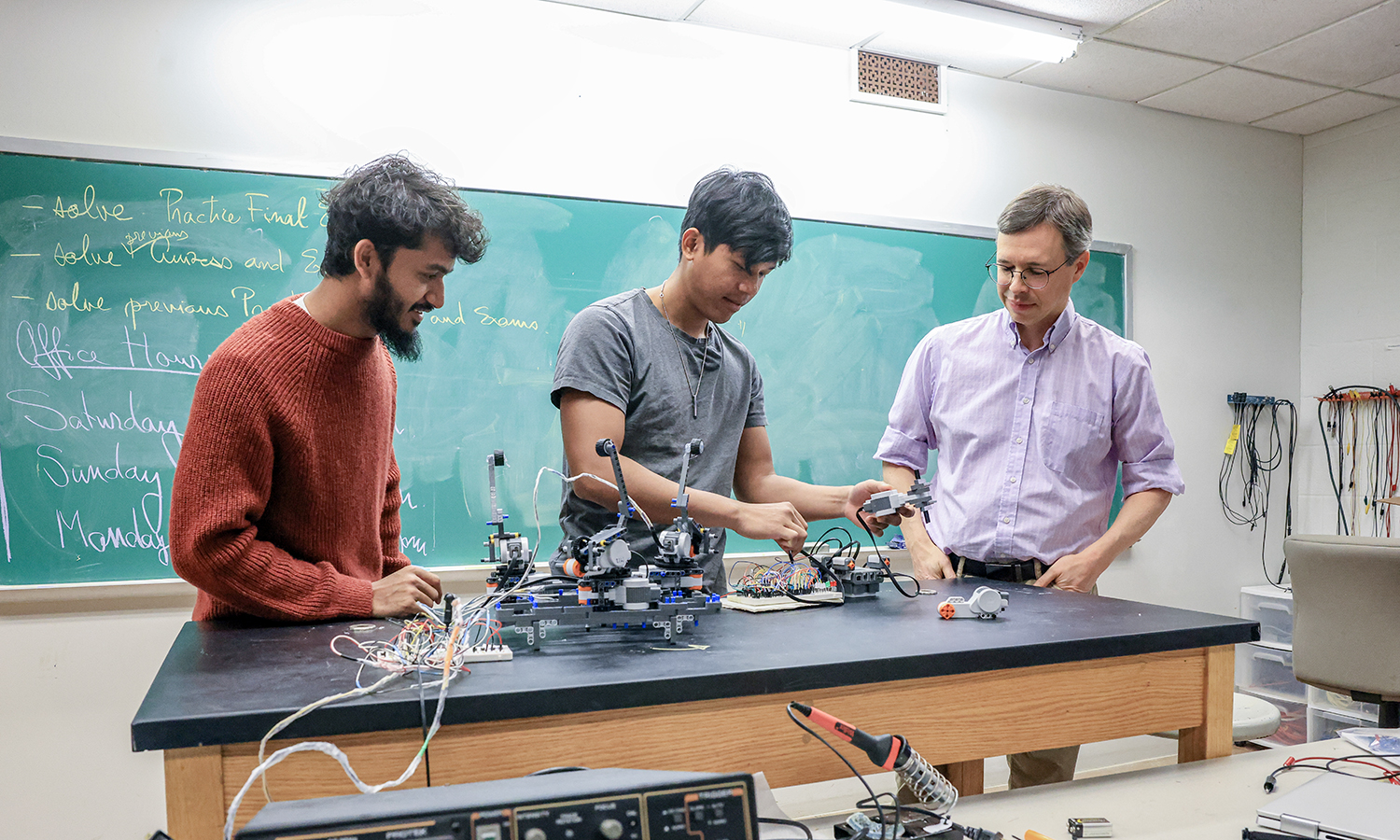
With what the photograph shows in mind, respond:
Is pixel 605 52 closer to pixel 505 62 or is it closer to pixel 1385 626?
pixel 505 62

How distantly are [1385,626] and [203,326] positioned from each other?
3589 millimetres

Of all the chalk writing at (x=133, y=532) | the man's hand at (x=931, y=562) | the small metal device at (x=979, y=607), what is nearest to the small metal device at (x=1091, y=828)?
the small metal device at (x=979, y=607)

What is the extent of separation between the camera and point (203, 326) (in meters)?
2.53

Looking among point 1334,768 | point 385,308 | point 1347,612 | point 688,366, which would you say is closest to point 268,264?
point 385,308

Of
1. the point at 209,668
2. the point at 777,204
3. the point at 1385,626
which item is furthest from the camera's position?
the point at 1385,626

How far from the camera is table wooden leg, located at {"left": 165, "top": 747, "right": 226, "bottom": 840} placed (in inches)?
33.6

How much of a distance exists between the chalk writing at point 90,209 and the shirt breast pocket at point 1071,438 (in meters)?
2.52

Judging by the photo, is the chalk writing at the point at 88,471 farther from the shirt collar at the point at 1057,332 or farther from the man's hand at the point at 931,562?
the shirt collar at the point at 1057,332

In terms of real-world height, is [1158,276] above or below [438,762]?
above

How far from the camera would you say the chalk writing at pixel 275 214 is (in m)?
2.58

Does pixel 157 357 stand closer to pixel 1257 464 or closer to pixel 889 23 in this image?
pixel 889 23

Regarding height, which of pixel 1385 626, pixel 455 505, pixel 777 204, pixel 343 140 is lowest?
pixel 1385 626

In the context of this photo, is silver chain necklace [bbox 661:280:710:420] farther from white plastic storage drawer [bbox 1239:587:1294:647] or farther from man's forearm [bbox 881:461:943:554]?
white plastic storage drawer [bbox 1239:587:1294:647]

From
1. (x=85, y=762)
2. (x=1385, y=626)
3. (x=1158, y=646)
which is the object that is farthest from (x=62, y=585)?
(x=1385, y=626)
